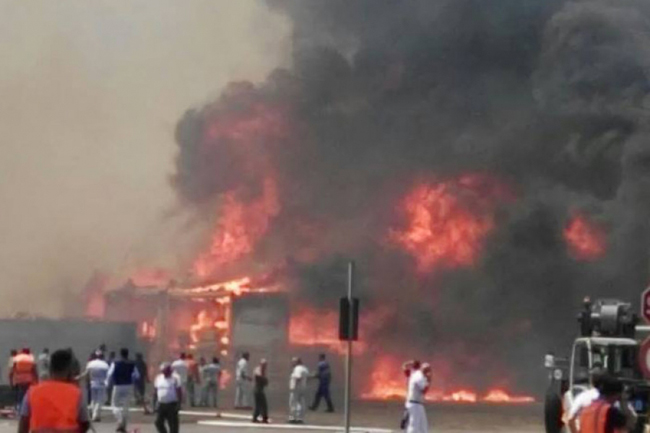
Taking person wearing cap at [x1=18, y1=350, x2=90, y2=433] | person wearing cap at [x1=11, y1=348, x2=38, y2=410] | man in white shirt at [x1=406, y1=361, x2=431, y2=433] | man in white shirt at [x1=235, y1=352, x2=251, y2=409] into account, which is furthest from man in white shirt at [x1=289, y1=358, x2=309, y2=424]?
person wearing cap at [x1=18, y1=350, x2=90, y2=433]

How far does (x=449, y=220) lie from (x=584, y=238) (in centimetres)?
508

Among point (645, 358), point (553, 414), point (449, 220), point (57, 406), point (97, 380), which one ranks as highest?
point (449, 220)

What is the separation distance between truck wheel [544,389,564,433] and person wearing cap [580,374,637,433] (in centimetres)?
1406

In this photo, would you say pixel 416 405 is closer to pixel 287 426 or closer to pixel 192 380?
pixel 287 426

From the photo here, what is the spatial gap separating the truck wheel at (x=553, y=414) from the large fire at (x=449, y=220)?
30.4 metres

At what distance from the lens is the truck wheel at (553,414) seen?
26547 millimetres

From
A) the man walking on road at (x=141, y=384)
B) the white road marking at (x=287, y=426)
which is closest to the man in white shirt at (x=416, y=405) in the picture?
the white road marking at (x=287, y=426)

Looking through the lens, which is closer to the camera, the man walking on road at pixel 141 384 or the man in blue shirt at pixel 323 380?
the man walking on road at pixel 141 384

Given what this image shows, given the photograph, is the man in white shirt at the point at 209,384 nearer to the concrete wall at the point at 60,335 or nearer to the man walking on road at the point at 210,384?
the man walking on road at the point at 210,384

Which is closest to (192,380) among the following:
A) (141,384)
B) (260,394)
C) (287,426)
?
(141,384)

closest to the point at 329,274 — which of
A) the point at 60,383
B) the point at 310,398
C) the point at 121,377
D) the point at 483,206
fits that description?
the point at 483,206

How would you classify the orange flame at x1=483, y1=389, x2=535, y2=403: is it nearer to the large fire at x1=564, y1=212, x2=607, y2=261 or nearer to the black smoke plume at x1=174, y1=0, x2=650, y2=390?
the black smoke plume at x1=174, y1=0, x2=650, y2=390

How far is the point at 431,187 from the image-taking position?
59438mm

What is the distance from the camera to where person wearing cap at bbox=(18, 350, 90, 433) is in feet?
40.2
